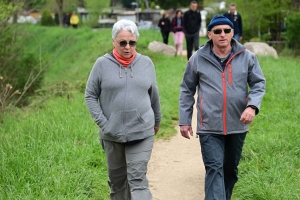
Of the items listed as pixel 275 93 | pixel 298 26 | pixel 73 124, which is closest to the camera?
pixel 73 124

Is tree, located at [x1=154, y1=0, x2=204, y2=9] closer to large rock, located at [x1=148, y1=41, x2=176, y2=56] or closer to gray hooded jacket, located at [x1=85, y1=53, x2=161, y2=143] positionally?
large rock, located at [x1=148, y1=41, x2=176, y2=56]

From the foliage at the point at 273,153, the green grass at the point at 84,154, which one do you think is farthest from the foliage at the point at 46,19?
the foliage at the point at 273,153

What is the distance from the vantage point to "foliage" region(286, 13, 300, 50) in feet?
73.9

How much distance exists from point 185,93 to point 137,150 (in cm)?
72

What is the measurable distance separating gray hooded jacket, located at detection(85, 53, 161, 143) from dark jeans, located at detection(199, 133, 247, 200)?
20.4 inches

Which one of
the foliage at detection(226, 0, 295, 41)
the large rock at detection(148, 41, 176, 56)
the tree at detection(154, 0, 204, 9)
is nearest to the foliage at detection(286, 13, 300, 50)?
the foliage at detection(226, 0, 295, 41)

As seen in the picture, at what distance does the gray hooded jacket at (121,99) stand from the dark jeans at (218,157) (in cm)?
52

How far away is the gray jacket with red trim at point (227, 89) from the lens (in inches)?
187

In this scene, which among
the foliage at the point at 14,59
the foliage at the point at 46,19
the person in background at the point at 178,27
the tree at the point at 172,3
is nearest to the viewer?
the foliage at the point at 14,59

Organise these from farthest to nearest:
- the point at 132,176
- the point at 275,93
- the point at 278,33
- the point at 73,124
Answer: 1. the point at 278,33
2. the point at 275,93
3. the point at 73,124
4. the point at 132,176

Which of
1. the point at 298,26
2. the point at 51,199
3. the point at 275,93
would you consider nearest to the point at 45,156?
the point at 51,199

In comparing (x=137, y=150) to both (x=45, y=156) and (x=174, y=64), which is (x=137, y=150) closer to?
(x=45, y=156)

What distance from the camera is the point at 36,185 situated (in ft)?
17.9

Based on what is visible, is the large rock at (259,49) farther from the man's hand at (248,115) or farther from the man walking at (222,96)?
the man's hand at (248,115)
